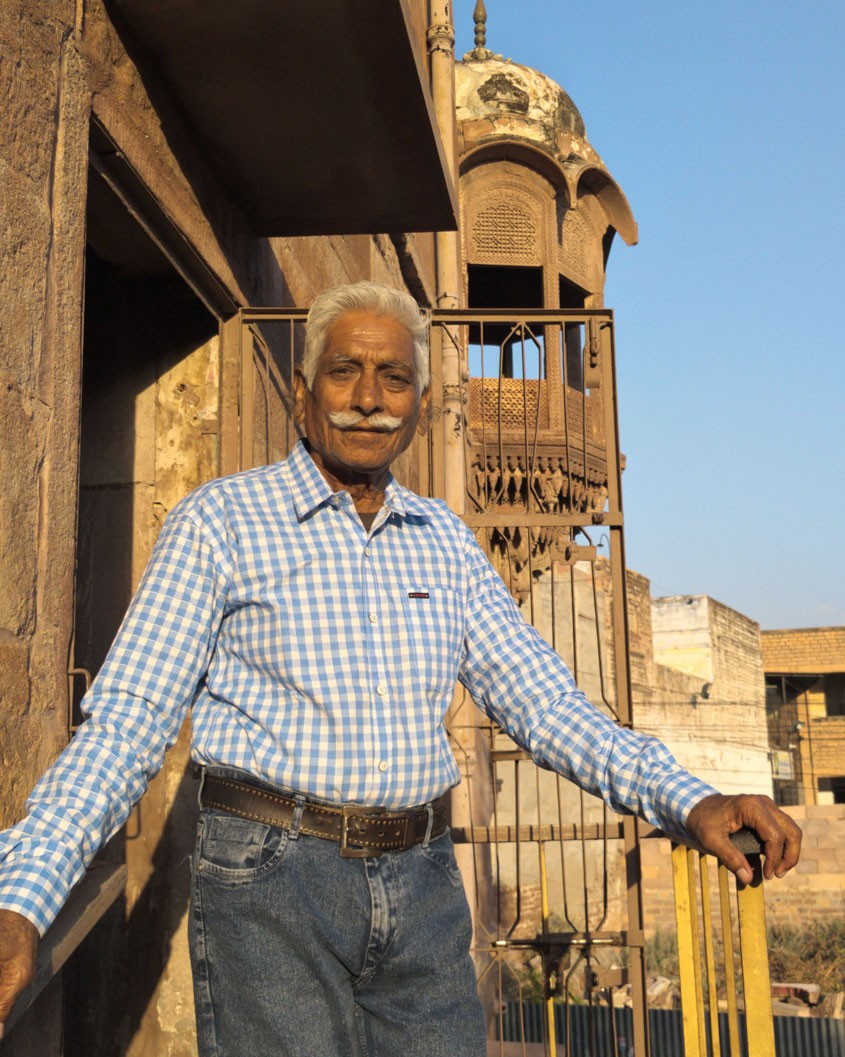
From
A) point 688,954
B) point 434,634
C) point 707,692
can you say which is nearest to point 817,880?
point 707,692

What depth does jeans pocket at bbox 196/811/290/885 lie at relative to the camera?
1828 mm

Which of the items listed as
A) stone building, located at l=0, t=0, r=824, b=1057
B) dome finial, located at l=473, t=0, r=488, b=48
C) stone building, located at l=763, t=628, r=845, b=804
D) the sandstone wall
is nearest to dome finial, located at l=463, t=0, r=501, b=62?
dome finial, located at l=473, t=0, r=488, b=48

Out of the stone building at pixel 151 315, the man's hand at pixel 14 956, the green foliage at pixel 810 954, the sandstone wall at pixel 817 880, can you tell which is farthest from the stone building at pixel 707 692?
the man's hand at pixel 14 956

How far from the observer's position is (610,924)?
1688 centimetres

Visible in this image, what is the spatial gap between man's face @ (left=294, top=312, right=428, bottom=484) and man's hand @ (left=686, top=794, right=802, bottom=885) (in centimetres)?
80

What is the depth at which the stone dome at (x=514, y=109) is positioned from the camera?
12445mm

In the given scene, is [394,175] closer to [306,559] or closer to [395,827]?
[306,559]

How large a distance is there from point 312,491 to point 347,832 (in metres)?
0.59

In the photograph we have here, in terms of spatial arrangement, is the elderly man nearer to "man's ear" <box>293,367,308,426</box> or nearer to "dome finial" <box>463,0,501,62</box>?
"man's ear" <box>293,367,308,426</box>

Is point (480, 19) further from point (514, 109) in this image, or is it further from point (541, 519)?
point (541, 519)

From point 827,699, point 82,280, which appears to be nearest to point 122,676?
point 82,280

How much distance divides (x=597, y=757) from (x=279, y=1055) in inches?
26.5

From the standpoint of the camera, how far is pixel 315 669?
1.93m

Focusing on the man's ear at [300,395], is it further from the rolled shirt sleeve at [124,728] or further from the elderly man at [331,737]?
the rolled shirt sleeve at [124,728]
